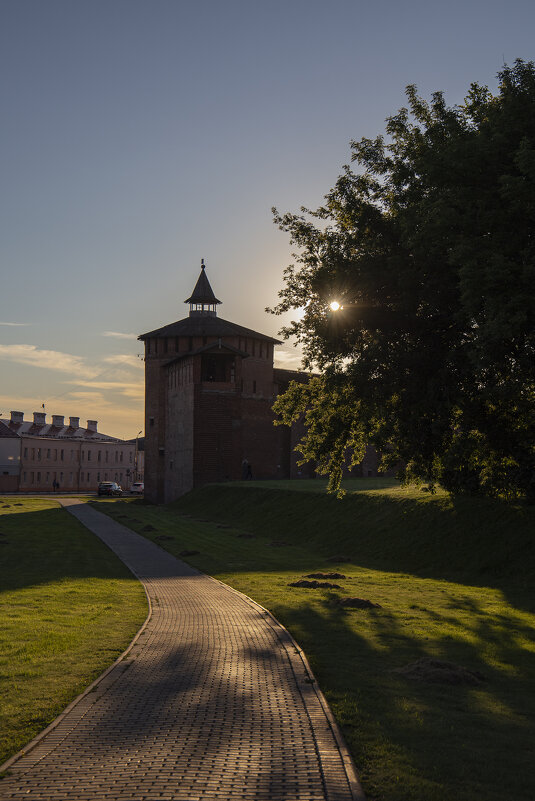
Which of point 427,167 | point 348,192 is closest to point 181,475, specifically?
point 348,192

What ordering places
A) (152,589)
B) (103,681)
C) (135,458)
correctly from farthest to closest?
(135,458) < (152,589) < (103,681)

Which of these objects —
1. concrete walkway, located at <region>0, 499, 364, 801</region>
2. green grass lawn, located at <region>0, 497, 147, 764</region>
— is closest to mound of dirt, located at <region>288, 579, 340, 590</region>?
green grass lawn, located at <region>0, 497, 147, 764</region>

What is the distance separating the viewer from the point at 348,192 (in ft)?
79.2

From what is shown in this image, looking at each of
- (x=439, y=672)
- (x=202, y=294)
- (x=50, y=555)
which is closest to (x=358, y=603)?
(x=439, y=672)

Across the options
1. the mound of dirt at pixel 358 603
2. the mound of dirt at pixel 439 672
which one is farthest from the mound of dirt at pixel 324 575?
the mound of dirt at pixel 439 672

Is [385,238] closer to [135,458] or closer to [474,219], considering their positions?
[474,219]

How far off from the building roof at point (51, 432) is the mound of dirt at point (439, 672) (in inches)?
4093

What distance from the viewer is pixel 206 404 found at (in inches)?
2554

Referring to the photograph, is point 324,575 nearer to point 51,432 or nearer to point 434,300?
point 434,300

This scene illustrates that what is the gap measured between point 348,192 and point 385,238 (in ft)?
8.32

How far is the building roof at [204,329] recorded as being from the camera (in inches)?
2881

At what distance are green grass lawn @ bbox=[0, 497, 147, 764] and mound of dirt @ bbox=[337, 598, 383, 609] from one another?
177 inches

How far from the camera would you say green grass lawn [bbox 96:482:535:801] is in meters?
6.91

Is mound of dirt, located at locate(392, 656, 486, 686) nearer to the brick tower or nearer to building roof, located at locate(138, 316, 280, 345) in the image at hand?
the brick tower
